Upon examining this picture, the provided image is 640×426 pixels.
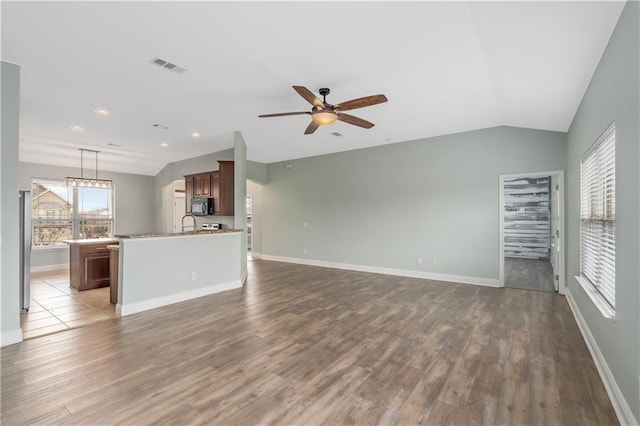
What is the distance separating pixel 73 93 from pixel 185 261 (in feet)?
8.70

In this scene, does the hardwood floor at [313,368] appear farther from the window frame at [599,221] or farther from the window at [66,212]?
the window at [66,212]

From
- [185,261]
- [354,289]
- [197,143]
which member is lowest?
[354,289]

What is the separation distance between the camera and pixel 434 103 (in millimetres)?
4160

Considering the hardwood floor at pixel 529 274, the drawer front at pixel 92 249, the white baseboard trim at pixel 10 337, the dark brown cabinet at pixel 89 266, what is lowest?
the hardwood floor at pixel 529 274

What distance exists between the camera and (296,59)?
2.97m

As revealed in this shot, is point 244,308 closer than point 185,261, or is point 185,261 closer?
point 244,308

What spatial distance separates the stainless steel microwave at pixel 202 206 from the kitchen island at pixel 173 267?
1.92 meters

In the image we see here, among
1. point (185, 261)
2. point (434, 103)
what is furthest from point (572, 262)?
point (185, 261)

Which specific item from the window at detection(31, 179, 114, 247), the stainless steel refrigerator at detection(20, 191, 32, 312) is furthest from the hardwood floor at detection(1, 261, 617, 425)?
the window at detection(31, 179, 114, 247)

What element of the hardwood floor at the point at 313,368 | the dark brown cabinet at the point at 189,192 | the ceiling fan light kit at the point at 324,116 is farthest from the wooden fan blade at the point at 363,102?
the dark brown cabinet at the point at 189,192

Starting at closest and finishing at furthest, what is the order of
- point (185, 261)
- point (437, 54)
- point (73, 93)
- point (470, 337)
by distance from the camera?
point (437, 54) → point (470, 337) → point (73, 93) → point (185, 261)

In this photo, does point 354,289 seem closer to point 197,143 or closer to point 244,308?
point 244,308

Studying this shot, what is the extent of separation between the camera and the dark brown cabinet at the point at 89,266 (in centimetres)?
505

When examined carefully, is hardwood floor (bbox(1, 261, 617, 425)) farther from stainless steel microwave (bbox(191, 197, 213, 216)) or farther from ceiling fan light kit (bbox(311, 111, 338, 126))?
stainless steel microwave (bbox(191, 197, 213, 216))
